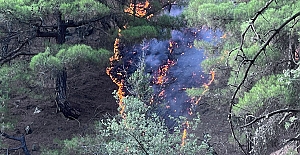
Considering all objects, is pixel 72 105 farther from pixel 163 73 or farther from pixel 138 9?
pixel 138 9

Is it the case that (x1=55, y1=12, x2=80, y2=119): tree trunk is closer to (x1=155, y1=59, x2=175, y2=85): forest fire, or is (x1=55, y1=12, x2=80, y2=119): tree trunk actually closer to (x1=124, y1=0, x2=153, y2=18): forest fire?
(x1=124, y1=0, x2=153, y2=18): forest fire

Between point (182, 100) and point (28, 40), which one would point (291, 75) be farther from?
point (182, 100)

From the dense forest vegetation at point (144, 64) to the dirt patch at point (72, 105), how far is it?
0.28 metres

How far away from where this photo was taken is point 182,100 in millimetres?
13328

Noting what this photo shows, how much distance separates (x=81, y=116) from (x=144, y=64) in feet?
14.7

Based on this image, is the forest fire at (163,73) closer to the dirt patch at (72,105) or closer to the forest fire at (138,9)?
the dirt patch at (72,105)

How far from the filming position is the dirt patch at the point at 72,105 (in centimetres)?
1161

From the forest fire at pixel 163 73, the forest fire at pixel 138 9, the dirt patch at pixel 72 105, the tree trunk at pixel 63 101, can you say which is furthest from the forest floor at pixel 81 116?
the forest fire at pixel 138 9

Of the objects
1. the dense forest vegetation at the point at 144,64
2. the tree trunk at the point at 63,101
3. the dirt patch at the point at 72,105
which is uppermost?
the dense forest vegetation at the point at 144,64

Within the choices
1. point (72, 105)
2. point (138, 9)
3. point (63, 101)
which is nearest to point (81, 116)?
point (72, 105)

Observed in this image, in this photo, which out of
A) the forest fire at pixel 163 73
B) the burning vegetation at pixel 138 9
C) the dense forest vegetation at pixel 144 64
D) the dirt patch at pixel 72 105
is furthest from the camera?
the forest fire at pixel 163 73

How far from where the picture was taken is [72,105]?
13.4m

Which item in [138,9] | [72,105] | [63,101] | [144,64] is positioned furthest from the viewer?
[72,105]

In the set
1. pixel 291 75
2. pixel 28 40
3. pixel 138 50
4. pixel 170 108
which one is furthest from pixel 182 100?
pixel 291 75
